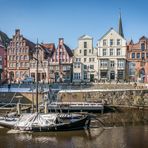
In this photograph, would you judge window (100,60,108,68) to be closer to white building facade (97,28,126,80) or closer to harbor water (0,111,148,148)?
white building facade (97,28,126,80)

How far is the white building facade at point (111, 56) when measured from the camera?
68312mm

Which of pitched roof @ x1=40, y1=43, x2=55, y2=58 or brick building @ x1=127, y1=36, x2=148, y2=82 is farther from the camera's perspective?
pitched roof @ x1=40, y1=43, x2=55, y2=58

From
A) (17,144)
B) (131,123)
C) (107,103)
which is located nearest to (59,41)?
(107,103)

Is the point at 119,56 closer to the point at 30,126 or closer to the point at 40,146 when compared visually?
the point at 30,126

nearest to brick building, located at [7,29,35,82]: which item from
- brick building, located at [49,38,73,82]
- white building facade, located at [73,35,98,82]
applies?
brick building, located at [49,38,73,82]

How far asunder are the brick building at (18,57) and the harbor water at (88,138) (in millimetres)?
38606

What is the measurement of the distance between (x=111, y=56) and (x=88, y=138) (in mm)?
39679

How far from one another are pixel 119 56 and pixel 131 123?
103 ft

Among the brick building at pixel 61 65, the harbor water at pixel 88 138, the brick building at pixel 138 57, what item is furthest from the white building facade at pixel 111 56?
the harbor water at pixel 88 138

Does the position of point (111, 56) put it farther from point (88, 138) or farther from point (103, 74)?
point (88, 138)

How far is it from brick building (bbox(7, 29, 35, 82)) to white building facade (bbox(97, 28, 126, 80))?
16491 millimetres

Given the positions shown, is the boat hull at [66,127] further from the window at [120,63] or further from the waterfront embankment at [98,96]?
the window at [120,63]

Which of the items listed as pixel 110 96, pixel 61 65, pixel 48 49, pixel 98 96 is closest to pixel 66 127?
→ pixel 110 96

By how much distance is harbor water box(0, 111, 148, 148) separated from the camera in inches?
1136
